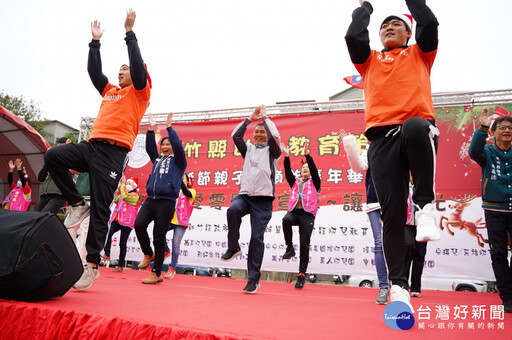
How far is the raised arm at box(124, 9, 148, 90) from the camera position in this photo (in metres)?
3.01

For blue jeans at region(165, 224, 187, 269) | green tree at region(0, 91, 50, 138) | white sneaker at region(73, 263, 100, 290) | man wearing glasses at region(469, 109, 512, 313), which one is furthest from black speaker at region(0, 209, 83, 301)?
green tree at region(0, 91, 50, 138)

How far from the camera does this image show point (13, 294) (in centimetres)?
204

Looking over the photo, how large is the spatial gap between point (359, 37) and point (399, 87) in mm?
430

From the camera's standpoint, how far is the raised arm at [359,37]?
2.22 metres

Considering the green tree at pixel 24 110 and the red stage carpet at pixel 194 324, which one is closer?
the red stage carpet at pixel 194 324

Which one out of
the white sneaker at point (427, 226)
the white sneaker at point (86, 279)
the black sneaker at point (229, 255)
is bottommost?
the white sneaker at point (86, 279)

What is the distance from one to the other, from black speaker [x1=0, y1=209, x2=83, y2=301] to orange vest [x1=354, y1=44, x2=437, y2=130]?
6.78ft

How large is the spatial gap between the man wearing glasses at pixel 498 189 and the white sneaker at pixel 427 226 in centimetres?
192

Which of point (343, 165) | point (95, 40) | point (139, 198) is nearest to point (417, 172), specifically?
point (95, 40)

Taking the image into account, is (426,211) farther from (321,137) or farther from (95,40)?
(321,137)

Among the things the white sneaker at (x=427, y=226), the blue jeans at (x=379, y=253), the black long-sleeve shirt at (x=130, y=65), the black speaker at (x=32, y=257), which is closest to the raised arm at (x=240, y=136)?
the black long-sleeve shirt at (x=130, y=65)

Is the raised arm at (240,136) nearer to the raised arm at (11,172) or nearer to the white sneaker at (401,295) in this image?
the white sneaker at (401,295)

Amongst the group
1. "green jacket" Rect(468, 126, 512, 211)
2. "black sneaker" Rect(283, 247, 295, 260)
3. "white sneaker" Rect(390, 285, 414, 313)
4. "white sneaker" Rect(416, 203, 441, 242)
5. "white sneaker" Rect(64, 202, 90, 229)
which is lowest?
"black sneaker" Rect(283, 247, 295, 260)

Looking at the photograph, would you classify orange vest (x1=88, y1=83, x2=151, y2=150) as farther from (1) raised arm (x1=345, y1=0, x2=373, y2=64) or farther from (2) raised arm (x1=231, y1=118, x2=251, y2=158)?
(1) raised arm (x1=345, y1=0, x2=373, y2=64)
